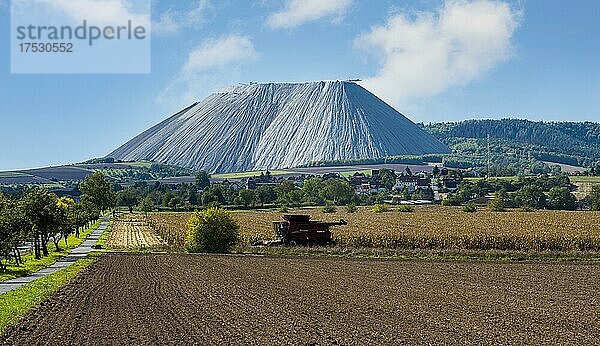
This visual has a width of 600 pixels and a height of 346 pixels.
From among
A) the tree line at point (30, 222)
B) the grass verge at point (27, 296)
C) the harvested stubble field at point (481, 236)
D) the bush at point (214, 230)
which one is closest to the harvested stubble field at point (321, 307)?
the grass verge at point (27, 296)

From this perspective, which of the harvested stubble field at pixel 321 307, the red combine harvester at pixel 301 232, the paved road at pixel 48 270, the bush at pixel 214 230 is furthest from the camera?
the bush at pixel 214 230

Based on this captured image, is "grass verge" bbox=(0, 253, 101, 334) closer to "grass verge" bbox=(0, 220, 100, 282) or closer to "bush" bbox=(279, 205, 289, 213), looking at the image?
"grass verge" bbox=(0, 220, 100, 282)

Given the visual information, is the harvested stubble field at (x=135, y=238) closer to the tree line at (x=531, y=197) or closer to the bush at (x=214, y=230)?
the bush at (x=214, y=230)

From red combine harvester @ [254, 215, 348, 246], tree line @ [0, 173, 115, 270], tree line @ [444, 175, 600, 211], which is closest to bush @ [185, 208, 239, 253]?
red combine harvester @ [254, 215, 348, 246]

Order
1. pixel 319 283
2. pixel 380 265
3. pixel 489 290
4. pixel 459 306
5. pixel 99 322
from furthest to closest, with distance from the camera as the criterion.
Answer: pixel 380 265, pixel 319 283, pixel 489 290, pixel 459 306, pixel 99 322

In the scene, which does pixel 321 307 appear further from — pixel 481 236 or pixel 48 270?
pixel 481 236

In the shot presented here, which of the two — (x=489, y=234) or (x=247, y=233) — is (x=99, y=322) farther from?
(x=247, y=233)

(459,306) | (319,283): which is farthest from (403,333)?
(319,283)
